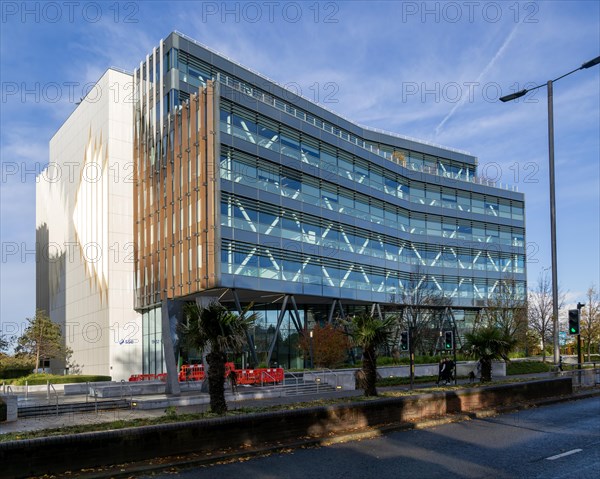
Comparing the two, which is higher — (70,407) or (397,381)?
(70,407)

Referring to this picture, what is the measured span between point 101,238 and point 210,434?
4757cm

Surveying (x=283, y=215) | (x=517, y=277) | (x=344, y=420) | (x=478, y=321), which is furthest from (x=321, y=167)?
(x=344, y=420)

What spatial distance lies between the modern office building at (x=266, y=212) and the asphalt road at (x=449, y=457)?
61.5ft

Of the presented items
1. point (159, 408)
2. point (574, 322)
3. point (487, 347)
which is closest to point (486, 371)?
point (487, 347)

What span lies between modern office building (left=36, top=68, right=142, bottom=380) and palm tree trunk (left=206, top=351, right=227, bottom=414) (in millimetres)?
41559

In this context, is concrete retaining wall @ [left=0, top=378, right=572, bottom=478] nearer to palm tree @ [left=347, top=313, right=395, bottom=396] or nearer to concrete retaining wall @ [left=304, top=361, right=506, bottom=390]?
palm tree @ [left=347, top=313, right=395, bottom=396]

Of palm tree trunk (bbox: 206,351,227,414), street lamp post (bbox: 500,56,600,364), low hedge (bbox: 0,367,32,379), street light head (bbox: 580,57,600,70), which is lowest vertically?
low hedge (bbox: 0,367,32,379)

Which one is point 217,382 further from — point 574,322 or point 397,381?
point 397,381

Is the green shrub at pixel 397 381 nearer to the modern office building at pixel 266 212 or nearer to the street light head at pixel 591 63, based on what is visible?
the modern office building at pixel 266 212

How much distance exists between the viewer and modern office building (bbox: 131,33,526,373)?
45000mm

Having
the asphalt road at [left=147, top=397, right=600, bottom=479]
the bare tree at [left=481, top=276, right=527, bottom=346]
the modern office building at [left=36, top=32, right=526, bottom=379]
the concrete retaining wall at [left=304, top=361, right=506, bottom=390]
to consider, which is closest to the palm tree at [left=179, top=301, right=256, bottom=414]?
the asphalt road at [left=147, top=397, right=600, bottom=479]

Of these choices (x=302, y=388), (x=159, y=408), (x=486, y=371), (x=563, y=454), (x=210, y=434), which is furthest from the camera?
(x=302, y=388)

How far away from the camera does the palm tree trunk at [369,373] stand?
19.7 meters

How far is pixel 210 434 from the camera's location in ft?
42.9
